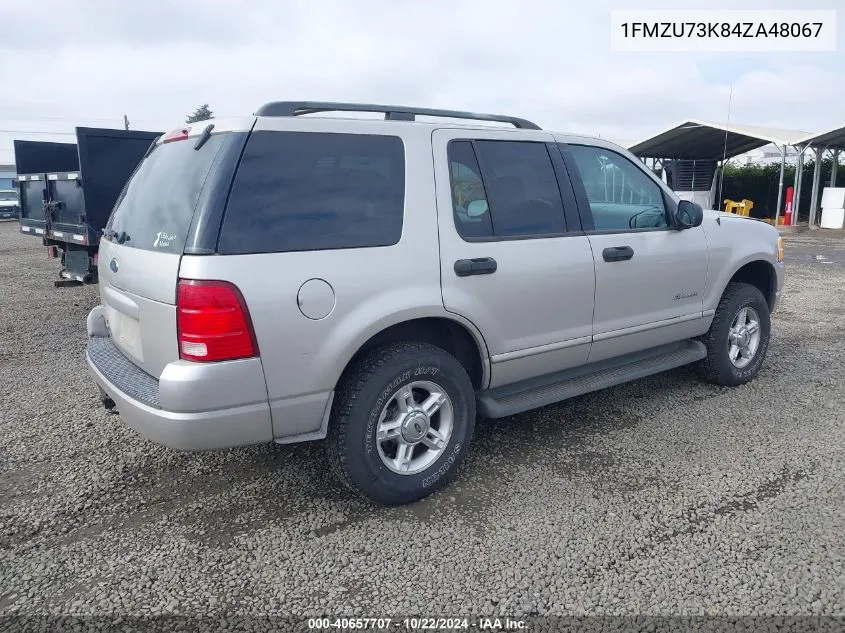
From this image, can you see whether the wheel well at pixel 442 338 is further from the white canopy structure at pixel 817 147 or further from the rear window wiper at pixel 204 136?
the white canopy structure at pixel 817 147

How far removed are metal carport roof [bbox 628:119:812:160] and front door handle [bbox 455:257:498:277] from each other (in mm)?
16400

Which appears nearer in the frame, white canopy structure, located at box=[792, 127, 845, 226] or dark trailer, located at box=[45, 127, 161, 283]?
dark trailer, located at box=[45, 127, 161, 283]

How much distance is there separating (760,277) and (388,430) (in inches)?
143

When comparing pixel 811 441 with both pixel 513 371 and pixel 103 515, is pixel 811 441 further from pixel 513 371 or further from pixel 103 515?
pixel 103 515

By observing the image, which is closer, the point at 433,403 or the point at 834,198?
the point at 433,403

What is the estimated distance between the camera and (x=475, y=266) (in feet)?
11.0

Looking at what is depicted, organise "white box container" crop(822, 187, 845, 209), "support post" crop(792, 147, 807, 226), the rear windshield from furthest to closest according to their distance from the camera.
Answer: "white box container" crop(822, 187, 845, 209) → "support post" crop(792, 147, 807, 226) → the rear windshield

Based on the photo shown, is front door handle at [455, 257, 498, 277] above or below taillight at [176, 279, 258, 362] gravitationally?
above

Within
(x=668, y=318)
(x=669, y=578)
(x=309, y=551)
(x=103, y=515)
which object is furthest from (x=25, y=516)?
(x=668, y=318)

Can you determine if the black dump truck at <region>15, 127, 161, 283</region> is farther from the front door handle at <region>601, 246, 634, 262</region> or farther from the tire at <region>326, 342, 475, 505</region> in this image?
the front door handle at <region>601, 246, 634, 262</region>

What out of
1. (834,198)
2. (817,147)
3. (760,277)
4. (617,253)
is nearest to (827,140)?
(817,147)

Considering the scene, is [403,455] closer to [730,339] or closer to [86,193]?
[730,339]

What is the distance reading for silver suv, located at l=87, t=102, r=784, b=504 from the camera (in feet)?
9.12

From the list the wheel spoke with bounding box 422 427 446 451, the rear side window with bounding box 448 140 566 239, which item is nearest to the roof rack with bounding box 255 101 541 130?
the rear side window with bounding box 448 140 566 239
